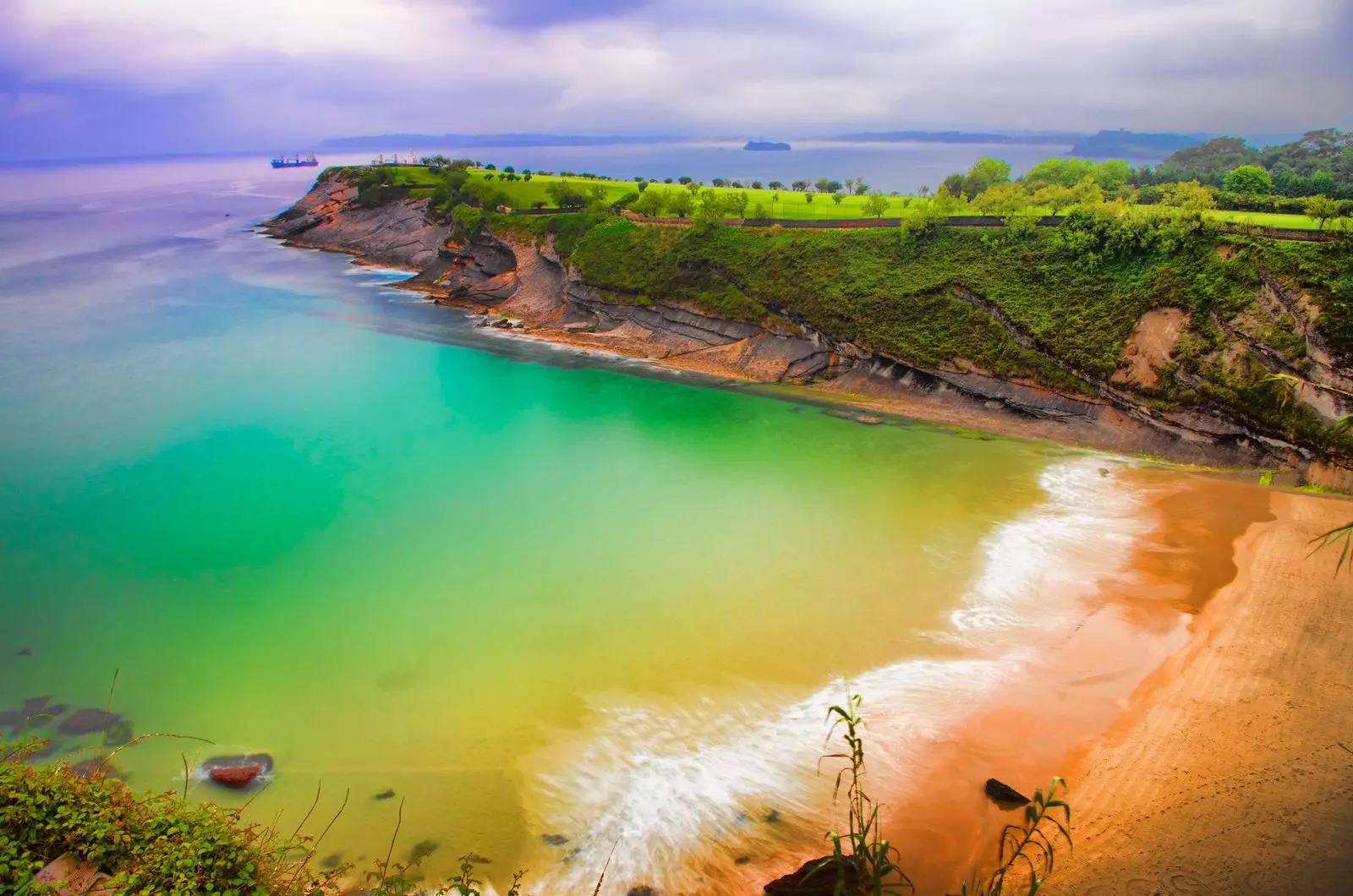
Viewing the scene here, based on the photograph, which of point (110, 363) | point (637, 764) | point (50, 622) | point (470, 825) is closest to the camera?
point (470, 825)

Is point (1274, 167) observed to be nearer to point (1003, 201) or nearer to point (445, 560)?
point (1003, 201)

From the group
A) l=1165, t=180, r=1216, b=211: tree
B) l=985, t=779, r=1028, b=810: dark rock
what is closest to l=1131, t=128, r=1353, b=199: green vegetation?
l=1165, t=180, r=1216, b=211: tree

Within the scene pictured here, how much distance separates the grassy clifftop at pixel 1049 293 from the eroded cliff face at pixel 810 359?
1.48ft

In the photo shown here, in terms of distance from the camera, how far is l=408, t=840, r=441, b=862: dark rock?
441 inches

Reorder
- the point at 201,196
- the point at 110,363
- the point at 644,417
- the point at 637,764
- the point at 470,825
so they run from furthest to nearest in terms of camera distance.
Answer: the point at 201,196 < the point at 110,363 < the point at 644,417 < the point at 637,764 < the point at 470,825

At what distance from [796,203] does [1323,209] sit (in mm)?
27458

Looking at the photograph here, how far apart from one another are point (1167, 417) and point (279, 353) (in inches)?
1586

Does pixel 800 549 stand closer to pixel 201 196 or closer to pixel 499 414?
pixel 499 414

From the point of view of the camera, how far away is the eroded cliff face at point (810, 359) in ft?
80.9

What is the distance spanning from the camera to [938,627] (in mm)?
16250

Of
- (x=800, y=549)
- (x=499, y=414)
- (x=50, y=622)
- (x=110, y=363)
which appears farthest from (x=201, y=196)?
(x=800, y=549)

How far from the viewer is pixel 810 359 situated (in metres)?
33.8

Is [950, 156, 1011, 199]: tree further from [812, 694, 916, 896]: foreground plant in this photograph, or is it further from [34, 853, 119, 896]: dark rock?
[34, 853, 119, 896]: dark rock

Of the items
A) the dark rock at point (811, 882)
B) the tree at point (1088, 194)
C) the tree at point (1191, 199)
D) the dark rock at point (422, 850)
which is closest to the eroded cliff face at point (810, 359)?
the tree at point (1191, 199)
